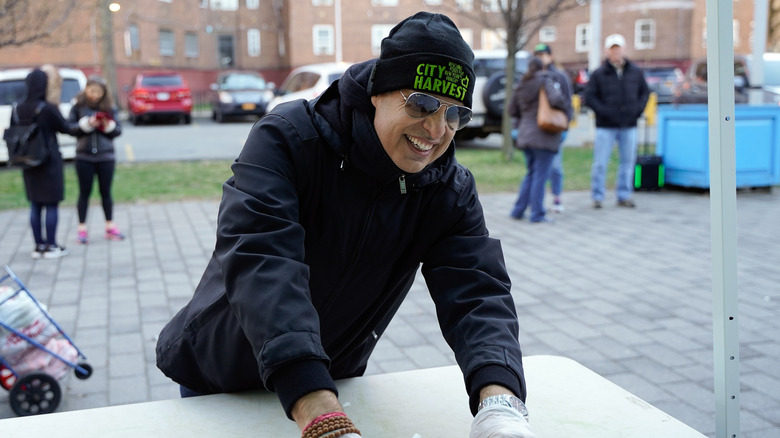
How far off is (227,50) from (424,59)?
4637 cm

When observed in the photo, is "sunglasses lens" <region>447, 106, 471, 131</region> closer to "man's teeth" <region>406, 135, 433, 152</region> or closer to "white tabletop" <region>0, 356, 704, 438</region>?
"man's teeth" <region>406, 135, 433, 152</region>

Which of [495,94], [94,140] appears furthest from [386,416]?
[495,94]

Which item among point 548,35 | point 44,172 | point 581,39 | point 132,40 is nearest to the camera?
point 44,172

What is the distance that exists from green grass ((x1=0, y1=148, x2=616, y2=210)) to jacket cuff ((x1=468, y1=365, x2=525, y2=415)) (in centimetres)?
915

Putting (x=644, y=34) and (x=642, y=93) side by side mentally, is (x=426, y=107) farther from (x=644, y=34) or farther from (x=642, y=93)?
(x=644, y=34)

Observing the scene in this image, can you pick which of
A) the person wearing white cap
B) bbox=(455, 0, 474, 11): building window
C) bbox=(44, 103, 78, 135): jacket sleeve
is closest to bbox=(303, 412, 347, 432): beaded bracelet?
bbox=(44, 103, 78, 135): jacket sleeve

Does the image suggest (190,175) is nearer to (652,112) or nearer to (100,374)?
(100,374)

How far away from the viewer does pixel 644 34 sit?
4394 centimetres

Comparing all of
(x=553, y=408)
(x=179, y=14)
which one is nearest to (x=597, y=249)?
(x=553, y=408)

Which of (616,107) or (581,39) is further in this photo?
A: (581,39)

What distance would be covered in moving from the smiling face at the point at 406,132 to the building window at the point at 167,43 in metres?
40.2

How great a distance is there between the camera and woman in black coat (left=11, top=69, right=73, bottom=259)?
23.6ft

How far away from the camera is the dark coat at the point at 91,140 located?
779 centimetres

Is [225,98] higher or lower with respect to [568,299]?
higher
